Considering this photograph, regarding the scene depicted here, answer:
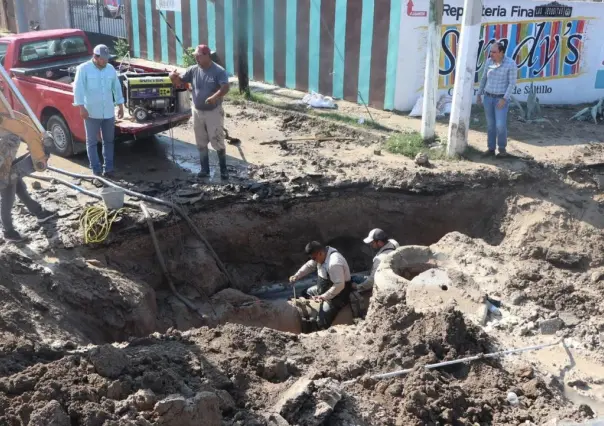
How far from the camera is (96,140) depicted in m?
9.08

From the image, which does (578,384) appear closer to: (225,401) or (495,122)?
(225,401)

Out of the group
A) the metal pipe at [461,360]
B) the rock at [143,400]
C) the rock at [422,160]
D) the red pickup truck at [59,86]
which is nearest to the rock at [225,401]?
the rock at [143,400]

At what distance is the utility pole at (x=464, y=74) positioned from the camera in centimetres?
973

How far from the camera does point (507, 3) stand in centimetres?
1344

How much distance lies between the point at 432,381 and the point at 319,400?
103cm

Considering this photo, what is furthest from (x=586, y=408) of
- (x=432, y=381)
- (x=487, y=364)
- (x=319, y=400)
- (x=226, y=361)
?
(x=226, y=361)

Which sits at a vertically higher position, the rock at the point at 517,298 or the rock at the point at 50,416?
the rock at the point at 50,416

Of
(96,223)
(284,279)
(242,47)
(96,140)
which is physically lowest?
(284,279)

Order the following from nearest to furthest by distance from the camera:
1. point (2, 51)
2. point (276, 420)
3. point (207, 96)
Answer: point (276, 420) → point (207, 96) → point (2, 51)

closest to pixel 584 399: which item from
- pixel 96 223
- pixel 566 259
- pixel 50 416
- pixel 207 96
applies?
pixel 566 259

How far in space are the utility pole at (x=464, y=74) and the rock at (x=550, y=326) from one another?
4.51 meters

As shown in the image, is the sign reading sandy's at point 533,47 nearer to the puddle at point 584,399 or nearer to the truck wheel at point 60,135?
the truck wheel at point 60,135

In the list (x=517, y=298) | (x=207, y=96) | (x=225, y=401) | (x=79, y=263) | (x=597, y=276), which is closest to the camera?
(x=225, y=401)

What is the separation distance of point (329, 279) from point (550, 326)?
2678mm
